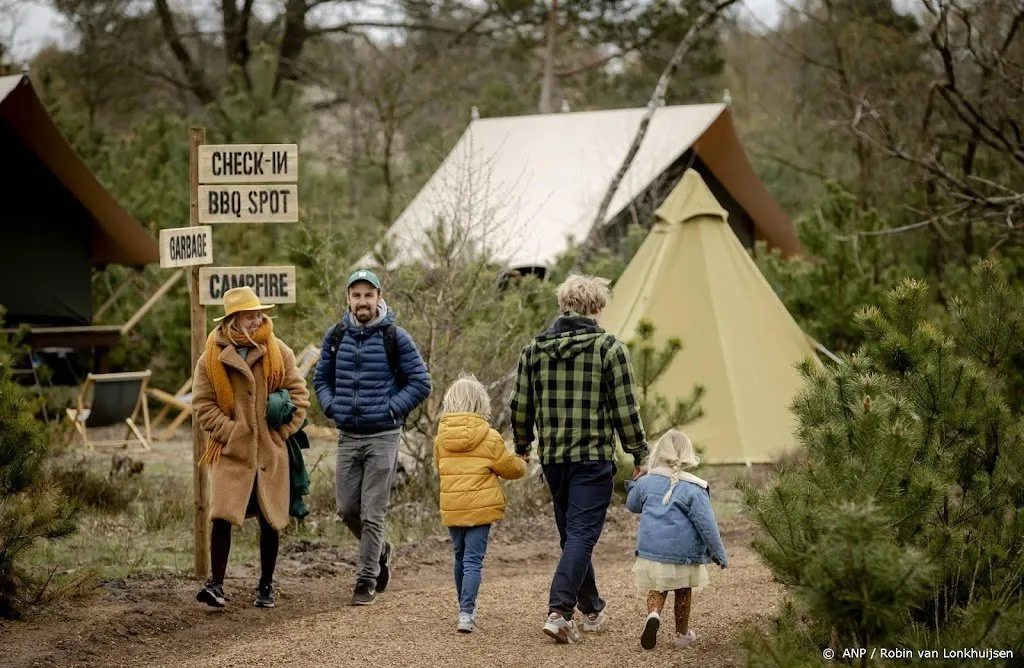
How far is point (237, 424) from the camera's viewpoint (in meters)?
6.20

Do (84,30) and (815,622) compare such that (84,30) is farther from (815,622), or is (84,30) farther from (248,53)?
(815,622)

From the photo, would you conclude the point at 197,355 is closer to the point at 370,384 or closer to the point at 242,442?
the point at 242,442

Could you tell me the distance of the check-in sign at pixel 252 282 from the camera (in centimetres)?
694

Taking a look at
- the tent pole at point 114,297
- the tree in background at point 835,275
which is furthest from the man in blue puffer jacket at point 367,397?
the tent pole at point 114,297

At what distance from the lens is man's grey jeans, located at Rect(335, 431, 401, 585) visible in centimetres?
640

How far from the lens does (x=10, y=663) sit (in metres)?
5.29

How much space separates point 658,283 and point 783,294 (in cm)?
240

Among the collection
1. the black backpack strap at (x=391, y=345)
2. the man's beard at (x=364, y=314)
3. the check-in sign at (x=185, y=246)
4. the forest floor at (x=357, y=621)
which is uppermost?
the check-in sign at (x=185, y=246)

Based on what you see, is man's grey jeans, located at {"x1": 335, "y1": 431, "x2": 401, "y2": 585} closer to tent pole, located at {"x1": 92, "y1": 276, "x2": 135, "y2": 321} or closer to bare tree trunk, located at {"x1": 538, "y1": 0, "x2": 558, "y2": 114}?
tent pole, located at {"x1": 92, "y1": 276, "x2": 135, "y2": 321}

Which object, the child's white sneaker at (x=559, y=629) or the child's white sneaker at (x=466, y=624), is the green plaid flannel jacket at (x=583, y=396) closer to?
the child's white sneaker at (x=559, y=629)

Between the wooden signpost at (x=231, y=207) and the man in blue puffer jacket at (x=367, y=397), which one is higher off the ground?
the wooden signpost at (x=231, y=207)

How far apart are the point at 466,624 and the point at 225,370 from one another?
168 centimetres

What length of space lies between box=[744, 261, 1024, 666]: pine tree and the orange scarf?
2.64 meters

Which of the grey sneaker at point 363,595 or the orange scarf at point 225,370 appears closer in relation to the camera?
the orange scarf at point 225,370
